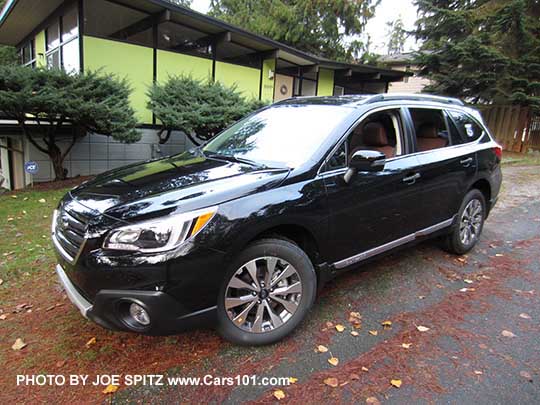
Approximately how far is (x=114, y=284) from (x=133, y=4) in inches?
343

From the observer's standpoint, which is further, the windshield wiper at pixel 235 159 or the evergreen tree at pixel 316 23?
the evergreen tree at pixel 316 23

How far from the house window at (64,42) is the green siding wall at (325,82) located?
943 centimetres

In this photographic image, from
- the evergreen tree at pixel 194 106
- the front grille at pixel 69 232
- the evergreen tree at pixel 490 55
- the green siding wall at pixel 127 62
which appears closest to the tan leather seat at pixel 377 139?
the front grille at pixel 69 232

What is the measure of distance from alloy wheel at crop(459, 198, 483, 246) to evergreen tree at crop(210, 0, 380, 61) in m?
19.2

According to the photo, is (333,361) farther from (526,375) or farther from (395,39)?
(395,39)

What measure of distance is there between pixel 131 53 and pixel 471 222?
27.7 feet

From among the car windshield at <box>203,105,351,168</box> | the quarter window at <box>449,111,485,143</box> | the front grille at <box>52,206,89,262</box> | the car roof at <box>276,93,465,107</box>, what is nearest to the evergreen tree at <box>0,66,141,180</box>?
the car windshield at <box>203,105,351,168</box>

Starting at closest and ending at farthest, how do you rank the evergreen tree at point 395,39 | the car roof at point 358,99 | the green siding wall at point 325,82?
1. the car roof at point 358,99
2. the green siding wall at point 325,82
3. the evergreen tree at point 395,39

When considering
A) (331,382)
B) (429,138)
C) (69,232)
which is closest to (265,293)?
(331,382)

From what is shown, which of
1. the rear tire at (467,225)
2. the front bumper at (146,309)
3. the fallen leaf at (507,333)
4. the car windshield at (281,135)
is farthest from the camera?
the rear tire at (467,225)

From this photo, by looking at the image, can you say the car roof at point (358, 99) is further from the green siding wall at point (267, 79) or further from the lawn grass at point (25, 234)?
the green siding wall at point (267, 79)

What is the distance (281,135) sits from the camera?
10.7 ft

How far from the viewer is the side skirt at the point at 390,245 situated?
3029 mm

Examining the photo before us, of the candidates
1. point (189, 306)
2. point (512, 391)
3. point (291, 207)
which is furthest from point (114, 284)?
point (512, 391)
